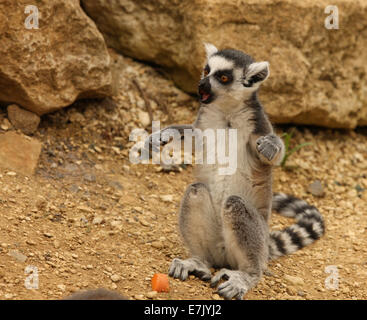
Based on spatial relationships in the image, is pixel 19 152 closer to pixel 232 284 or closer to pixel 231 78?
pixel 231 78

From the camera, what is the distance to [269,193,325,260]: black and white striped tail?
4.66 meters

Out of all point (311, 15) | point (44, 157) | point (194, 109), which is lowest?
point (44, 157)

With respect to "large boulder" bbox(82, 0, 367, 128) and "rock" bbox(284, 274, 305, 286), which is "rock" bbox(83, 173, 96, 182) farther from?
"rock" bbox(284, 274, 305, 286)

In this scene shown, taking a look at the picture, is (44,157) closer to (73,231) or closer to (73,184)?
(73,184)

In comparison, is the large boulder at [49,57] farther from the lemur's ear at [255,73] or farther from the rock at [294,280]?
the rock at [294,280]

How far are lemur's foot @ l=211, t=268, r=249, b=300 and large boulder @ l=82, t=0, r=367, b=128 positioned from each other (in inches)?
114

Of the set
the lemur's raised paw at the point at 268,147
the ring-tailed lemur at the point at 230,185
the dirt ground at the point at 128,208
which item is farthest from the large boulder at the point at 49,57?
the lemur's raised paw at the point at 268,147

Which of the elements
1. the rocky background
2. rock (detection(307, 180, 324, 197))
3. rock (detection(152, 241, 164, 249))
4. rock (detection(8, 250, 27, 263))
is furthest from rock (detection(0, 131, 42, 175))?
rock (detection(307, 180, 324, 197))

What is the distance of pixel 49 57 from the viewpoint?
17.0ft

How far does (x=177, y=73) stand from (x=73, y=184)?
230cm

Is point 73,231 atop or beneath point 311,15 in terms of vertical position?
beneath

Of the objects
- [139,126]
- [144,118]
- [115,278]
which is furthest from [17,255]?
[144,118]
